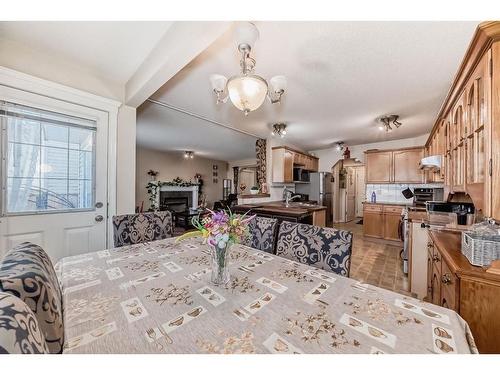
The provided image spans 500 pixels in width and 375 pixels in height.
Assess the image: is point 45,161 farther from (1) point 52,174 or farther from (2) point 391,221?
(2) point 391,221

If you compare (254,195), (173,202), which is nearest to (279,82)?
(254,195)

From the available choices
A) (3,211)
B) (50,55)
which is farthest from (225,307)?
(50,55)

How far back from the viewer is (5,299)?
0.41 metres

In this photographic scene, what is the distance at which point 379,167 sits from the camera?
14.5ft

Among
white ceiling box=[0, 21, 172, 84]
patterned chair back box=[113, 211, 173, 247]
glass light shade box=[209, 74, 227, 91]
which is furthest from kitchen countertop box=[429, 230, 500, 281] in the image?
white ceiling box=[0, 21, 172, 84]

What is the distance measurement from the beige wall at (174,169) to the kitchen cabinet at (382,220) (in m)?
5.91

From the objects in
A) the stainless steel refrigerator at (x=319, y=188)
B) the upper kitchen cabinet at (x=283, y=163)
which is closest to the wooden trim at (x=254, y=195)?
the upper kitchen cabinet at (x=283, y=163)

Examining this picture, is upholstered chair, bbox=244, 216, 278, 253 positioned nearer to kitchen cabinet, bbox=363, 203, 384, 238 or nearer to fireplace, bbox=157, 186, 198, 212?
kitchen cabinet, bbox=363, 203, 384, 238

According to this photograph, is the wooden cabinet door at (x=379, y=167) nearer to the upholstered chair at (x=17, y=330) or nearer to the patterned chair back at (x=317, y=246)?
the patterned chair back at (x=317, y=246)

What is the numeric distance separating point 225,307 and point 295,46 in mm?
1870

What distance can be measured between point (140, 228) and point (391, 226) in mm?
4516
